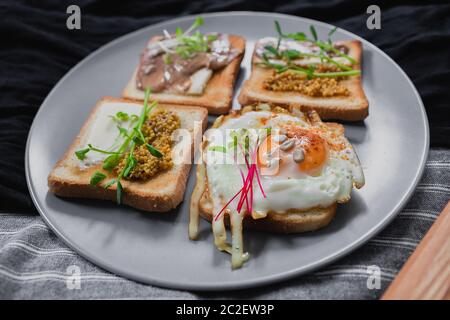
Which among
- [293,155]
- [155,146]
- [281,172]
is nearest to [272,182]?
[281,172]

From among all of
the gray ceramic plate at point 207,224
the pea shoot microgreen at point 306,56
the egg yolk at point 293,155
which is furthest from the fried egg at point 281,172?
the pea shoot microgreen at point 306,56

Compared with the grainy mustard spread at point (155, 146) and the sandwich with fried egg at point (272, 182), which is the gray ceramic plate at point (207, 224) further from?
the grainy mustard spread at point (155, 146)

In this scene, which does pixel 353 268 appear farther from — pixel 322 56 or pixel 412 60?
pixel 412 60

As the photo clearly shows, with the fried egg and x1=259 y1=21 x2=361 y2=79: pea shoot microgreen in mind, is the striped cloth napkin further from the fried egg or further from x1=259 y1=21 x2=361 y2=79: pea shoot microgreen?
x1=259 y1=21 x2=361 y2=79: pea shoot microgreen

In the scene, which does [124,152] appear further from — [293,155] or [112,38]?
[112,38]

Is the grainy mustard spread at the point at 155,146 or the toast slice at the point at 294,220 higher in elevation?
the grainy mustard spread at the point at 155,146

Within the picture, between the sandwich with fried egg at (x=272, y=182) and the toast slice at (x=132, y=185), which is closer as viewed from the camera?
the sandwich with fried egg at (x=272, y=182)
